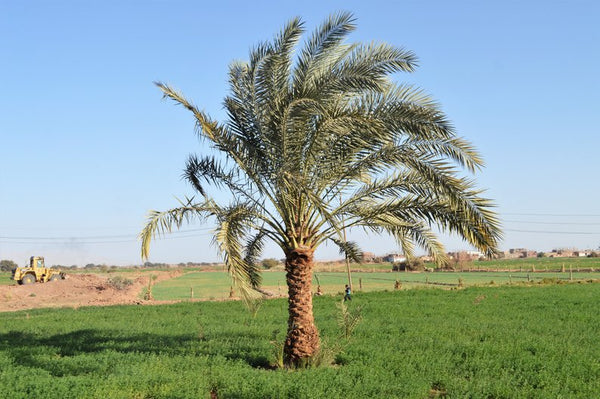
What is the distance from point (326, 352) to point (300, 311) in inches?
48.4

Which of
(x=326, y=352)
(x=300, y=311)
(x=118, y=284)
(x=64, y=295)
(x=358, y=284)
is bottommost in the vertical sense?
(x=358, y=284)

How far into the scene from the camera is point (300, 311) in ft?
43.6

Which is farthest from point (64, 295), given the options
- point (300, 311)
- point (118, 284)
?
point (300, 311)

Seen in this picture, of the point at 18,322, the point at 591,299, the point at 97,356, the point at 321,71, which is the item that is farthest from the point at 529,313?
the point at 18,322

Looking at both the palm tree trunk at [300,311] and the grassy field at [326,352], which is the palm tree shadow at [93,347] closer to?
the grassy field at [326,352]

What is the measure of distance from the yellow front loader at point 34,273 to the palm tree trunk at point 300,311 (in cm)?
5113

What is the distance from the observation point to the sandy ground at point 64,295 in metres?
38.5

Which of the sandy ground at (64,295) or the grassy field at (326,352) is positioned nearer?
the grassy field at (326,352)

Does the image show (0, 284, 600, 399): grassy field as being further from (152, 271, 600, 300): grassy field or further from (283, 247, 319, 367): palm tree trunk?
(152, 271, 600, 300): grassy field

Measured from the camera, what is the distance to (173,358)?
14.4m

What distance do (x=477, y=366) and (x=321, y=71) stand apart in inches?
327

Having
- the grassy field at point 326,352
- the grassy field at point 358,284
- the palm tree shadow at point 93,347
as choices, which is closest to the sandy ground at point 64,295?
the grassy field at point 358,284

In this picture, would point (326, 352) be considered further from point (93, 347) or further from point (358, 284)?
point (358, 284)

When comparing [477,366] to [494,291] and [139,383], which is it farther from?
[494,291]
